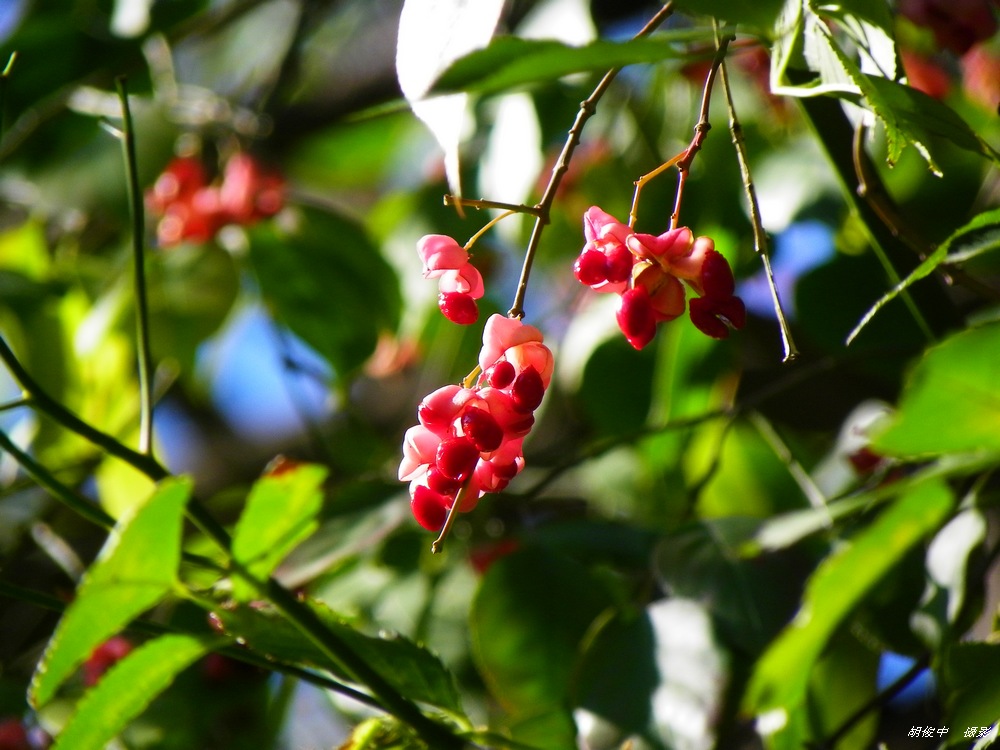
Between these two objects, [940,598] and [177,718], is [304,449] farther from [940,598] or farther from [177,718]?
[940,598]

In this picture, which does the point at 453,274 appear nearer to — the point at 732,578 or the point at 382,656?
the point at 382,656

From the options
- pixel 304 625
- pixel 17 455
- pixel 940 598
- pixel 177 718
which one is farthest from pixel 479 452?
pixel 177 718

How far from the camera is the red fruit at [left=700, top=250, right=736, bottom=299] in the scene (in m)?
0.49

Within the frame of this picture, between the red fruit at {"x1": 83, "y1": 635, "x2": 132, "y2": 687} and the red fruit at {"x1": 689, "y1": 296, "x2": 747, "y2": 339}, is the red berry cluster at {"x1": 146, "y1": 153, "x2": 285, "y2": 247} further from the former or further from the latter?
the red fruit at {"x1": 689, "y1": 296, "x2": 747, "y2": 339}

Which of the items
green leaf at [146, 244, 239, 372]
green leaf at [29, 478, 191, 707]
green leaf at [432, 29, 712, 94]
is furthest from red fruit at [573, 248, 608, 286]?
green leaf at [146, 244, 239, 372]

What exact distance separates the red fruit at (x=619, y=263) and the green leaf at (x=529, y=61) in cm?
10

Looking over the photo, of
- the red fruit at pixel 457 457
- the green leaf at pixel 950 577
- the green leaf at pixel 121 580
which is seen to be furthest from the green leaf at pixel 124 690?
the green leaf at pixel 950 577

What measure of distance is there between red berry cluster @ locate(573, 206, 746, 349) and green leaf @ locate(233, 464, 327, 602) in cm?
16

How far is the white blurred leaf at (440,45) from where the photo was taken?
1.43ft

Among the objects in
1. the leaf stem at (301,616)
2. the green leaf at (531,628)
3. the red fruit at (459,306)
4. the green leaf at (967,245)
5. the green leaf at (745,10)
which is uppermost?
the green leaf at (745,10)

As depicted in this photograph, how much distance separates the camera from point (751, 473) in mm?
1103

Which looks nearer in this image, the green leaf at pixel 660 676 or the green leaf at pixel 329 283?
the green leaf at pixel 660 676

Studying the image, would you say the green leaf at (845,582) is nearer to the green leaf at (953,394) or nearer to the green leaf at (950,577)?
the green leaf at (953,394)

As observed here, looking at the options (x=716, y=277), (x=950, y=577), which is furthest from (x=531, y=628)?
(x=716, y=277)
